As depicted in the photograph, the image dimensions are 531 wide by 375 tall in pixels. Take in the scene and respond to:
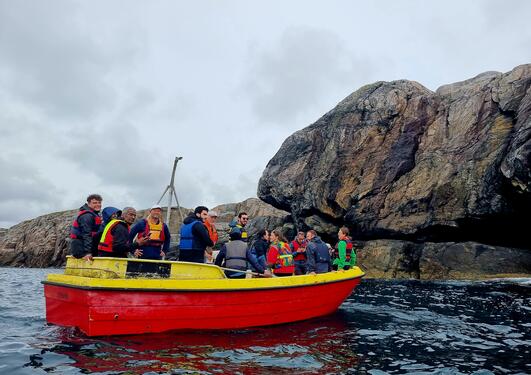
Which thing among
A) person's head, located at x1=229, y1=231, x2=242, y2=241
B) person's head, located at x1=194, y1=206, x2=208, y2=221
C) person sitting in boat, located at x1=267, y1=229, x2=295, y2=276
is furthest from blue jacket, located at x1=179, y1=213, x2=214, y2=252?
person sitting in boat, located at x1=267, y1=229, x2=295, y2=276

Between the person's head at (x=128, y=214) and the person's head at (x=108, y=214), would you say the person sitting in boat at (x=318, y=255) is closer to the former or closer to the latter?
the person's head at (x=128, y=214)

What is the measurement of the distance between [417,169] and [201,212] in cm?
2169

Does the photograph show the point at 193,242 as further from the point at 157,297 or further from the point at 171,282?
the point at 157,297

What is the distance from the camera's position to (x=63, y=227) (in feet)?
169

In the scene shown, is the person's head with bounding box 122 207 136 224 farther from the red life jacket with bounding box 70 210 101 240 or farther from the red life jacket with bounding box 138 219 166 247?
the red life jacket with bounding box 70 210 101 240

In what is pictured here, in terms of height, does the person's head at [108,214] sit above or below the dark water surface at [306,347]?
above

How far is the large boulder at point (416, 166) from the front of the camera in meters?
23.3

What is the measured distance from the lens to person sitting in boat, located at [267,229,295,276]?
38.4 ft

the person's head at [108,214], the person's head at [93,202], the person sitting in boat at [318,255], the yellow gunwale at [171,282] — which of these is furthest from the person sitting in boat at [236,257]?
the person's head at [93,202]

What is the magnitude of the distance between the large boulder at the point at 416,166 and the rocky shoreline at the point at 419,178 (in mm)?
72

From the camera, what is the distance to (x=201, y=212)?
947 cm

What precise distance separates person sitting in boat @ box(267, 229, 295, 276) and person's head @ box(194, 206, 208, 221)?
3.02 m

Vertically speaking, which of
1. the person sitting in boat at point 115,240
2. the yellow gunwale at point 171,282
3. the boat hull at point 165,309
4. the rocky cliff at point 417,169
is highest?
the rocky cliff at point 417,169

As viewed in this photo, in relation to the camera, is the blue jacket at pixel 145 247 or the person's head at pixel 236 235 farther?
the person's head at pixel 236 235
